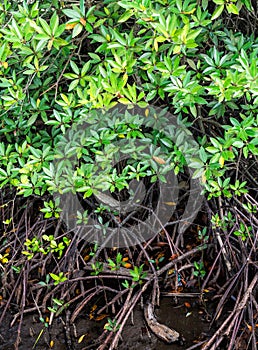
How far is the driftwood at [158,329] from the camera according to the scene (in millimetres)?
2107

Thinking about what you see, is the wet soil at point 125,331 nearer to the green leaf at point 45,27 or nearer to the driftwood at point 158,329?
the driftwood at point 158,329

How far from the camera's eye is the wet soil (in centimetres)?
211

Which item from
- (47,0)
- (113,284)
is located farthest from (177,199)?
(47,0)

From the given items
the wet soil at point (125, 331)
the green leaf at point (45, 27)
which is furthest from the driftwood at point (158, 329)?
the green leaf at point (45, 27)

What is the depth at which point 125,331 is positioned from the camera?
2.16m

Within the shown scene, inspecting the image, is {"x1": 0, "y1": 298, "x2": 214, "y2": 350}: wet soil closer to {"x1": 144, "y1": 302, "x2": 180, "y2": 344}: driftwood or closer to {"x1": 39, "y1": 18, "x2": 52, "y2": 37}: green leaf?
{"x1": 144, "y1": 302, "x2": 180, "y2": 344}: driftwood

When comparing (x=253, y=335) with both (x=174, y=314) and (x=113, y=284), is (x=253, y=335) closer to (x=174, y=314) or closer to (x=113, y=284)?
(x=174, y=314)

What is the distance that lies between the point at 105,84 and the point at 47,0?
58 cm

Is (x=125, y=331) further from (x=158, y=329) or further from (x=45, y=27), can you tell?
(x=45, y=27)

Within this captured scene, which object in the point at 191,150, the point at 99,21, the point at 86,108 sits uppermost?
the point at 99,21

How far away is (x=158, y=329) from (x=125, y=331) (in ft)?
0.47

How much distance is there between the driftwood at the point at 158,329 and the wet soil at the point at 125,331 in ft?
0.07

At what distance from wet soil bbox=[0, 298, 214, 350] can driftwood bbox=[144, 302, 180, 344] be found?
0.8 inches

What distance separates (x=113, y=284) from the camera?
7.87 ft
